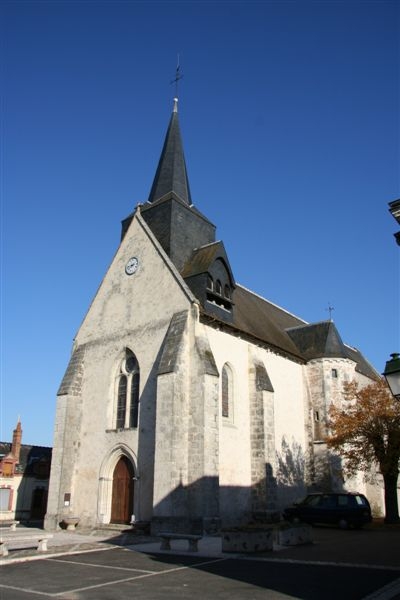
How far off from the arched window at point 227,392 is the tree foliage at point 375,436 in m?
5.12

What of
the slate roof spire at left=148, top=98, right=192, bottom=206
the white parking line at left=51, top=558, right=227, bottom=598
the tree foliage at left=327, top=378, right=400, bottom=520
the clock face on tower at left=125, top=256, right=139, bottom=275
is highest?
the slate roof spire at left=148, top=98, right=192, bottom=206

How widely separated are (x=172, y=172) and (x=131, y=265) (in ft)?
20.0

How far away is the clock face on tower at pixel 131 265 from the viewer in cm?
2298

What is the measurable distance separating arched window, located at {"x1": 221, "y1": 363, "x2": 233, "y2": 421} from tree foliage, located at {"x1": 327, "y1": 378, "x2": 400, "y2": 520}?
5117 millimetres

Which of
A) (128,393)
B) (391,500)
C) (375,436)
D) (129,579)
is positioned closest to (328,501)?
(391,500)

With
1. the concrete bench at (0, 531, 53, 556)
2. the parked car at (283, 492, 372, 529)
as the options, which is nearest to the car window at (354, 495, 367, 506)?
the parked car at (283, 492, 372, 529)

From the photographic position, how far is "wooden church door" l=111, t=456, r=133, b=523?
20.1 m

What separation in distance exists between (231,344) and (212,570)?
1186 cm

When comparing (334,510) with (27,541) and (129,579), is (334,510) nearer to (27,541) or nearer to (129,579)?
(27,541)

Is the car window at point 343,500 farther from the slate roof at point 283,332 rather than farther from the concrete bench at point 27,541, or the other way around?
the concrete bench at point 27,541

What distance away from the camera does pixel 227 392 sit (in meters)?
21.2

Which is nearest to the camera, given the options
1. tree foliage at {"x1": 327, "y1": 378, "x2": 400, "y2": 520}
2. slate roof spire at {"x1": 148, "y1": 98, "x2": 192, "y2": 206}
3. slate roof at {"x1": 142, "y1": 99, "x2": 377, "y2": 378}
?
tree foliage at {"x1": 327, "y1": 378, "x2": 400, "y2": 520}

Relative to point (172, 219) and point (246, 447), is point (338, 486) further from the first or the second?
point (172, 219)

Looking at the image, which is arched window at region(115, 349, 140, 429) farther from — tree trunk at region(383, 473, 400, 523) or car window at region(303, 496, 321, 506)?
tree trunk at region(383, 473, 400, 523)
